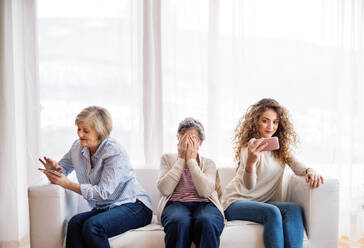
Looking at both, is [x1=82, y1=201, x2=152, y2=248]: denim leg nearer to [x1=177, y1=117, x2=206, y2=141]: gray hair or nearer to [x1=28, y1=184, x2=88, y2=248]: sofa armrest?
[x1=28, y1=184, x2=88, y2=248]: sofa armrest

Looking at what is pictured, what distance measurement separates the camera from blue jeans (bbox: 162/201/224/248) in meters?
1.96

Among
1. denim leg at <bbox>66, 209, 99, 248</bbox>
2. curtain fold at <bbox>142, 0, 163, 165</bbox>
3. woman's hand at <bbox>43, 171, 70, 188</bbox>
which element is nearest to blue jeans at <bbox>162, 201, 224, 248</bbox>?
denim leg at <bbox>66, 209, 99, 248</bbox>

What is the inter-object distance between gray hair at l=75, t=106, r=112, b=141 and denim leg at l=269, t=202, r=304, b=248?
1.08 m

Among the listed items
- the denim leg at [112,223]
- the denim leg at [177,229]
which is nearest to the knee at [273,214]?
the denim leg at [177,229]

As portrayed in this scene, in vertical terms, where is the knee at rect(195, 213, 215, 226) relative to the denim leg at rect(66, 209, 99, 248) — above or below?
above

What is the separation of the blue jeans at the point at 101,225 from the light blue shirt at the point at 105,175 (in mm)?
67

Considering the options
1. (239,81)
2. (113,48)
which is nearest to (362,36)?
(239,81)

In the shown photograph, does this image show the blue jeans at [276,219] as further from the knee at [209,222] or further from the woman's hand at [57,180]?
the woman's hand at [57,180]

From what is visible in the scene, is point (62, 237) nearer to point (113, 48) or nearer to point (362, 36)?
point (113, 48)

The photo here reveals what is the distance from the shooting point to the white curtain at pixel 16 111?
2818 millimetres

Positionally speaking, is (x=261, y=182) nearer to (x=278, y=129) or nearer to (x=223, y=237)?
(x=278, y=129)

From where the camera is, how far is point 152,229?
212 cm

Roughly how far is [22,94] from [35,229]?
1.18 metres

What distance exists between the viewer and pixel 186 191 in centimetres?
229
